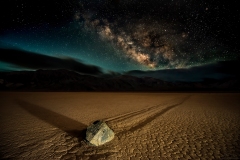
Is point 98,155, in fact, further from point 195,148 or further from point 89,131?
point 195,148

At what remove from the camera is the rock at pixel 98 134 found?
4734 millimetres

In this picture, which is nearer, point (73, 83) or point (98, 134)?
point (98, 134)

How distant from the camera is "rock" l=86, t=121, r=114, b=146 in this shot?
15.5 feet

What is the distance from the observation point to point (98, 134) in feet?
15.7

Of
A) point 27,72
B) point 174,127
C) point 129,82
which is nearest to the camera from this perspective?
point 174,127

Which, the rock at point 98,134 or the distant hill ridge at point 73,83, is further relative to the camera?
the distant hill ridge at point 73,83

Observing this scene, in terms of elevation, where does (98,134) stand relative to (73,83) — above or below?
below

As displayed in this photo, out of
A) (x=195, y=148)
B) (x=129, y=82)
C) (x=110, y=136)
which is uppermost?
(x=129, y=82)

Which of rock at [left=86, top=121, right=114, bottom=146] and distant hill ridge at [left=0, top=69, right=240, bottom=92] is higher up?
distant hill ridge at [left=0, top=69, right=240, bottom=92]

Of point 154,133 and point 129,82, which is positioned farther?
point 129,82

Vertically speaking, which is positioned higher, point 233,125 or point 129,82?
point 129,82

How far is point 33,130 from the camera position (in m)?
6.23

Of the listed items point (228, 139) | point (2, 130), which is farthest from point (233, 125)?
point (2, 130)

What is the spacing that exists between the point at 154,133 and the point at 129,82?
94389mm
